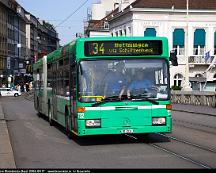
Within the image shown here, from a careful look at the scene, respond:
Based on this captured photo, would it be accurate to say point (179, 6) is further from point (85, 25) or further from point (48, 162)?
point (48, 162)

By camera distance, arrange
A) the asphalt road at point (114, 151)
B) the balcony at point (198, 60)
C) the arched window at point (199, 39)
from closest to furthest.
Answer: the asphalt road at point (114, 151), the balcony at point (198, 60), the arched window at point (199, 39)

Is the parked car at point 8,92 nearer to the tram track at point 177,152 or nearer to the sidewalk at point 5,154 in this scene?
the sidewalk at point 5,154

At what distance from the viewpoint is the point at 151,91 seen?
14289 millimetres

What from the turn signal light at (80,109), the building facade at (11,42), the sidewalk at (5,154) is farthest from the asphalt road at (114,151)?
the building facade at (11,42)

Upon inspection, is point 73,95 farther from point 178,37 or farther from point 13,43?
point 13,43

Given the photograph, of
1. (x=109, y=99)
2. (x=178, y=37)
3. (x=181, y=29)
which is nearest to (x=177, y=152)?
(x=109, y=99)

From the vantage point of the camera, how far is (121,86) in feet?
46.4

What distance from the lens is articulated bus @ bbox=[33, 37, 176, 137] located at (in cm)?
1403

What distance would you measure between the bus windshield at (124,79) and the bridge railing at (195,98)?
22.8 m

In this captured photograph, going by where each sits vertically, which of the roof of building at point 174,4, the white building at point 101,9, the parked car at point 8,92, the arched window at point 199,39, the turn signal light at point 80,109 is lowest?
the parked car at point 8,92

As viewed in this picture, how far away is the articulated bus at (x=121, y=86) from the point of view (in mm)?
14031

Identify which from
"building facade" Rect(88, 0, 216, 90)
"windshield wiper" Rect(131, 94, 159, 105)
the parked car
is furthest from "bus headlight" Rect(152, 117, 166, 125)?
the parked car

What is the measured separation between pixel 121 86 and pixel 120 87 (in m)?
0.04

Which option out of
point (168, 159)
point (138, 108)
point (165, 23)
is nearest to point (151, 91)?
point (138, 108)
